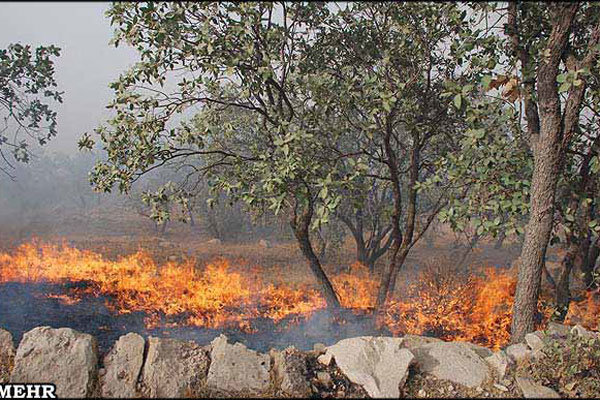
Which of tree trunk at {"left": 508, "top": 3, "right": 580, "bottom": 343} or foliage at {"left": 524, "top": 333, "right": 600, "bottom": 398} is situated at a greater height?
tree trunk at {"left": 508, "top": 3, "right": 580, "bottom": 343}

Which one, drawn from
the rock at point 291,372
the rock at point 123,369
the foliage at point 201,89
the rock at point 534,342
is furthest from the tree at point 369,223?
the rock at point 123,369

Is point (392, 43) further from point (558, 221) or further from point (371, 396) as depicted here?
point (371, 396)

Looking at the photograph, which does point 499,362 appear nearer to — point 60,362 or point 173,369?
point 173,369

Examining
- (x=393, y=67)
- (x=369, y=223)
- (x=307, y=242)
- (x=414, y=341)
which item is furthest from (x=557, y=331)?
(x=369, y=223)

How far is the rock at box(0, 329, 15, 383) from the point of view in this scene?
5.34 metres

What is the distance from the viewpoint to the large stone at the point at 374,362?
4.79 metres

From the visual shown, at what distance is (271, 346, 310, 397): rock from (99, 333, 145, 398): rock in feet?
4.83

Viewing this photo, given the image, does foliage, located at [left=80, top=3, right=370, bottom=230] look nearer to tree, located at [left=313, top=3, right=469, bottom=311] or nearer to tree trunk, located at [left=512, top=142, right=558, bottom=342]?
tree, located at [left=313, top=3, right=469, bottom=311]

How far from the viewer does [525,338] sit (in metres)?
5.90

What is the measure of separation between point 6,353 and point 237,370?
2.88m

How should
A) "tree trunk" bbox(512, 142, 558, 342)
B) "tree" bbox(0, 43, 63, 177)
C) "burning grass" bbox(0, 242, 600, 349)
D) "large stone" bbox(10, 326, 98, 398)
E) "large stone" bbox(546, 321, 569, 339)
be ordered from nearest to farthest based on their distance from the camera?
1. "large stone" bbox(10, 326, 98, 398)
2. "tree trunk" bbox(512, 142, 558, 342)
3. "large stone" bbox(546, 321, 569, 339)
4. "burning grass" bbox(0, 242, 600, 349)
5. "tree" bbox(0, 43, 63, 177)

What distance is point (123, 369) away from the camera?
16.3 feet

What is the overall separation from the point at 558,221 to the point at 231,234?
503 inches

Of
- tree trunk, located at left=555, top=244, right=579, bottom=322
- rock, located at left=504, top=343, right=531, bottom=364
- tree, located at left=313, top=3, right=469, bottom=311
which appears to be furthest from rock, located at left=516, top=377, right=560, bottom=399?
tree trunk, located at left=555, top=244, right=579, bottom=322
